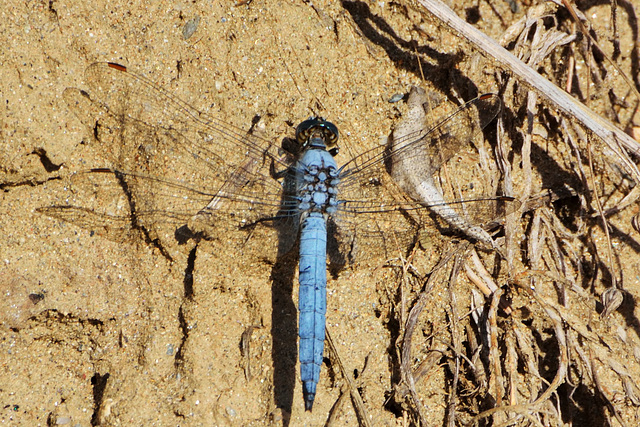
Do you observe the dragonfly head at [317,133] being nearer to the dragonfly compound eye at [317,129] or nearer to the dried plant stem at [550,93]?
the dragonfly compound eye at [317,129]

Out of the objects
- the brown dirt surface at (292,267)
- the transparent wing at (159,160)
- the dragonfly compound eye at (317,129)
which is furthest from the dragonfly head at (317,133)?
the transparent wing at (159,160)

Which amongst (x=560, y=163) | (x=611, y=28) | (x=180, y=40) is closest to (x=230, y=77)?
(x=180, y=40)

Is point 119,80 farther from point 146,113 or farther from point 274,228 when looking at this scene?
point 274,228

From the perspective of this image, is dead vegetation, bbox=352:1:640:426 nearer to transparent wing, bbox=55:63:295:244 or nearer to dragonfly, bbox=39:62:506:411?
dragonfly, bbox=39:62:506:411

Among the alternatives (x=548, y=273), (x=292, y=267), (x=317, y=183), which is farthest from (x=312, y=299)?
(x=548, y=273)

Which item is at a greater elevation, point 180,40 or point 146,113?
point 180,40

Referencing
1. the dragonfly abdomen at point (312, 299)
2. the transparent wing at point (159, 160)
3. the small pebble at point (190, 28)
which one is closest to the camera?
the dragonfly abdomen at point (312, 299)

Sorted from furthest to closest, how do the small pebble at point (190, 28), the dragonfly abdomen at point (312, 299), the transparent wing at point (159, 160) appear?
1. the small pebble at point (190, 28)
2. the transparent wing at point (159, 160)
3. the dragonfly abdomen at point (312, 299)

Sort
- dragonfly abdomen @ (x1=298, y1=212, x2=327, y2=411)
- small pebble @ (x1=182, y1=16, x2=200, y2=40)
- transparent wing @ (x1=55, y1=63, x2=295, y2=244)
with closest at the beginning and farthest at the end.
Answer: dragonfly abdomen @ (x1=298, y1=212, x2=327, y2=411) → transparent wing @ (x1=55, y1=63, x2=295, y2=244) → small pebble @ (x1=182, y1=16, x2=200, y2=40)

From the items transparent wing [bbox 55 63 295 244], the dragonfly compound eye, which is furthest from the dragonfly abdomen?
the dragonfly compound eye
